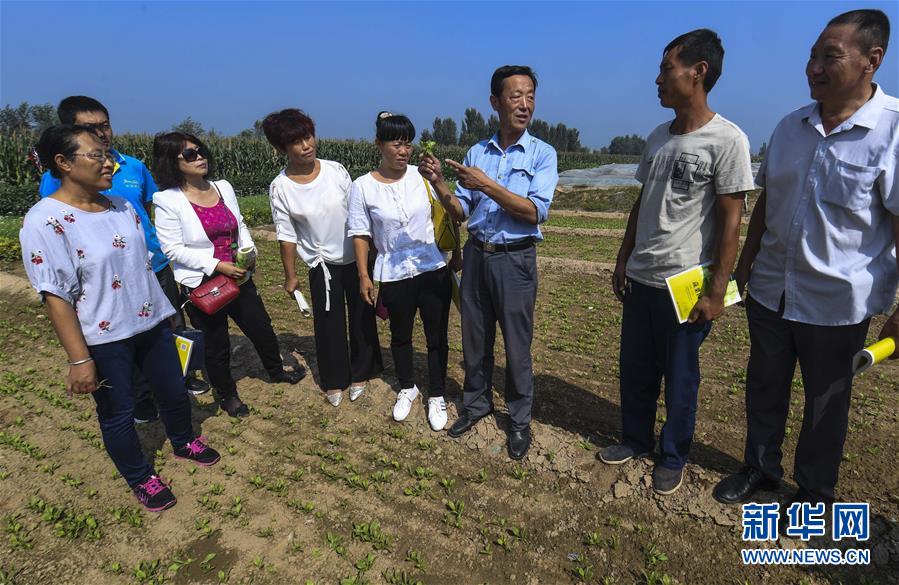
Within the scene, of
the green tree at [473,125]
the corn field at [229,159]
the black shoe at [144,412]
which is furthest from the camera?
the green tree at [473,125]

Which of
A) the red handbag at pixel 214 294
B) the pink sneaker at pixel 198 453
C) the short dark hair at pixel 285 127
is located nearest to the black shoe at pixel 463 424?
the pink sneaker at pixel 198 453

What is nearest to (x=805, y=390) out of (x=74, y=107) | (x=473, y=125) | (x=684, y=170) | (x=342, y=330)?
(x=684, y=170)

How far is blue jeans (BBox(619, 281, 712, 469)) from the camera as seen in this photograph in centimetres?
275

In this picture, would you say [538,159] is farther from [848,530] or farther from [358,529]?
[848,530]

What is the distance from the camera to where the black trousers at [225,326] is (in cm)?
388

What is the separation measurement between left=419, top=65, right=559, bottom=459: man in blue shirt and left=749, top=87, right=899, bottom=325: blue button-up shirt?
1.15 m

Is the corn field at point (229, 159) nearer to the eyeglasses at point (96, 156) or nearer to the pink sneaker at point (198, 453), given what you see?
the eyeglasses at point (96, 156)

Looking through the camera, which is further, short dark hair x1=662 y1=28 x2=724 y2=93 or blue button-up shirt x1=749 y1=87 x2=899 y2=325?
short dark hair x1=662 y1=28 x2=724 y2=93

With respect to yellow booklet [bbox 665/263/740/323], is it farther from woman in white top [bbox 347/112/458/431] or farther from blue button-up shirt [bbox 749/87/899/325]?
woman in white top [bbox 347/112/458/431]

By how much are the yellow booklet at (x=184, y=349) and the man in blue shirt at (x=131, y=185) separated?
0.36 m

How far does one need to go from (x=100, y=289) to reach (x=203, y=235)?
1056 millimetres

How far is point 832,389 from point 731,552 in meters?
0.98

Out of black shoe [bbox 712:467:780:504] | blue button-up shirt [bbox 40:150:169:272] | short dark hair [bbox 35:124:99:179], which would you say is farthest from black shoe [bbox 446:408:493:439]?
short dark hair [bbox 35:124:99:179]

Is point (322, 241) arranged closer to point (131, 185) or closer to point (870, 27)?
point (131, 185)
